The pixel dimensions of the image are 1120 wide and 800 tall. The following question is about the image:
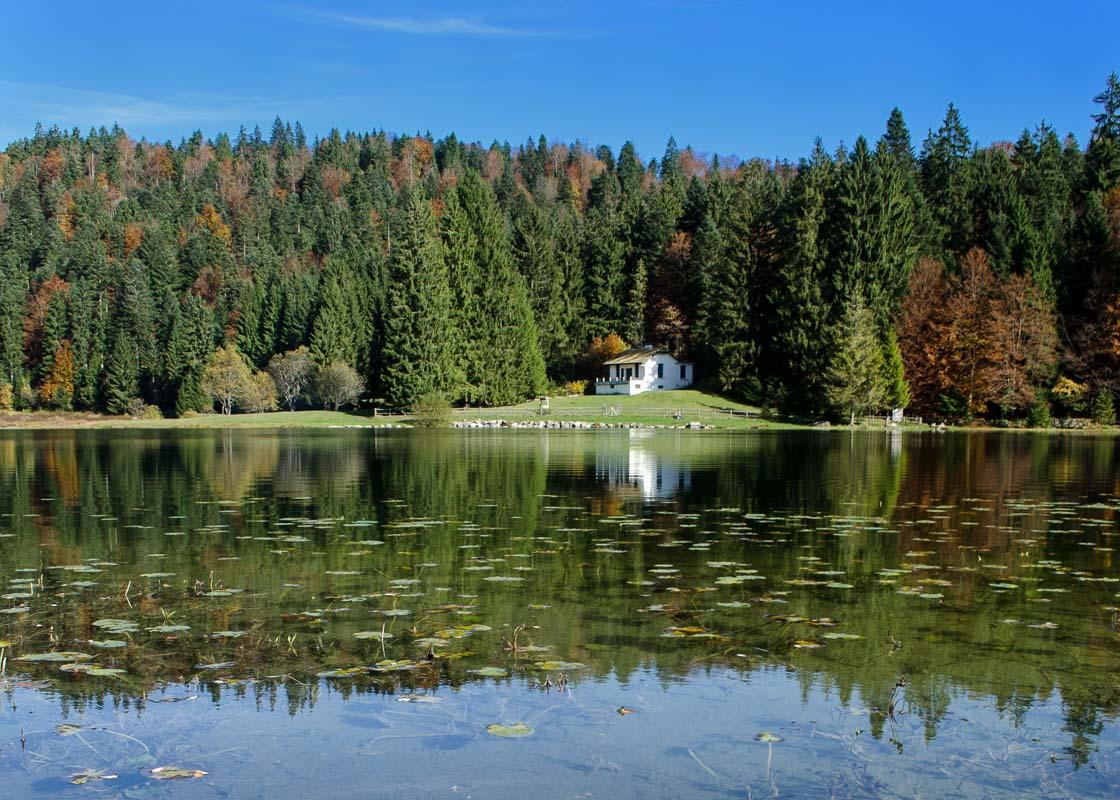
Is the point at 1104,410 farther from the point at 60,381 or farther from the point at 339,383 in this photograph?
the point at 60,381

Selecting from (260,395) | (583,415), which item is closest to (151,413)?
(260,395)

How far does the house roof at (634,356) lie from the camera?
95.8m

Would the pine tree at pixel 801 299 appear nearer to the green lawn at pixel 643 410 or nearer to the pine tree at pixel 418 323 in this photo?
the green lawn at pixel 643 410

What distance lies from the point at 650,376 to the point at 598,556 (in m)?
81.3

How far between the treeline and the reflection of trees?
42.8 metres

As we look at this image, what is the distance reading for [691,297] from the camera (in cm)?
10025

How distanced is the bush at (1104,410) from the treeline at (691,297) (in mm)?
219

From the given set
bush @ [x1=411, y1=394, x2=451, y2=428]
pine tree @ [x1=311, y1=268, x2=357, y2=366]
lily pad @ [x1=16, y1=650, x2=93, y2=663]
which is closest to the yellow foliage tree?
pine tree @ [x1=311, y1=268, x2=357, y2=366]

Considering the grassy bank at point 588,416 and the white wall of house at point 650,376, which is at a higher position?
the white wall of house at point 650,376

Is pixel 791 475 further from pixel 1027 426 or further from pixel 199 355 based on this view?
pixel 199 355

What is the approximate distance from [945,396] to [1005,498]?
2176 inches

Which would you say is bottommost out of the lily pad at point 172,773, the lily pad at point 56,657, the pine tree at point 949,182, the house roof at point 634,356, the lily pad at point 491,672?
the lily pad at point 172,773

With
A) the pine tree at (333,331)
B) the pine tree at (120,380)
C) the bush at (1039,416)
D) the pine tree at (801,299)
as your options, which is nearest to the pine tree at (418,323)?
the pine tree at (333,331)

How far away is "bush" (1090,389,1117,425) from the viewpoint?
67938mm
